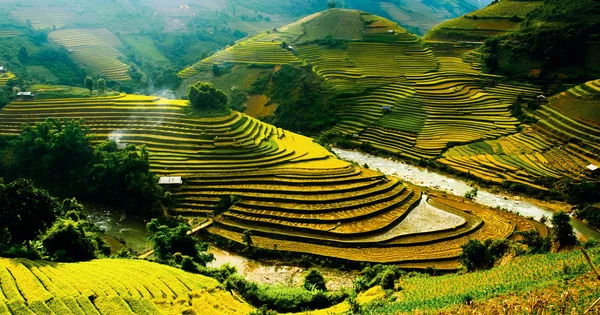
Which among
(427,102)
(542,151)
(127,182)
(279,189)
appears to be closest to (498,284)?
(279,189)

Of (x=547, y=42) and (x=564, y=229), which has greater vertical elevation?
(x=547, y=42)

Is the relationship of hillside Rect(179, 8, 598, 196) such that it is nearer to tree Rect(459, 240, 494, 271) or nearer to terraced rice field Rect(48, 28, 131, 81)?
terraced rice field Rect(48, 28, 131, 81)

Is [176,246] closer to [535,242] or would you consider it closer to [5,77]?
[535,242]

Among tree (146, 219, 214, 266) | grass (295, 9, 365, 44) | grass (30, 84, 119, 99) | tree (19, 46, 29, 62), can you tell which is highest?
grass (295, 9, 365, 44)

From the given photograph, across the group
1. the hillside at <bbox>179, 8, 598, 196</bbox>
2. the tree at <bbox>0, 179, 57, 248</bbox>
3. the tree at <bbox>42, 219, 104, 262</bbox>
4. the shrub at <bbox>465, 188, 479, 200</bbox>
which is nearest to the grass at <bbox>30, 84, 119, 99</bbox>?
the hillside at <bbox>179, 8, 598, 196</bbox>

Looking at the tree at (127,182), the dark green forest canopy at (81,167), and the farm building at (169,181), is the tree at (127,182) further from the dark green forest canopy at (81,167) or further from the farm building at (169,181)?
the farm building at (169,181)

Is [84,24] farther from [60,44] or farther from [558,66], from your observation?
[558,66]
